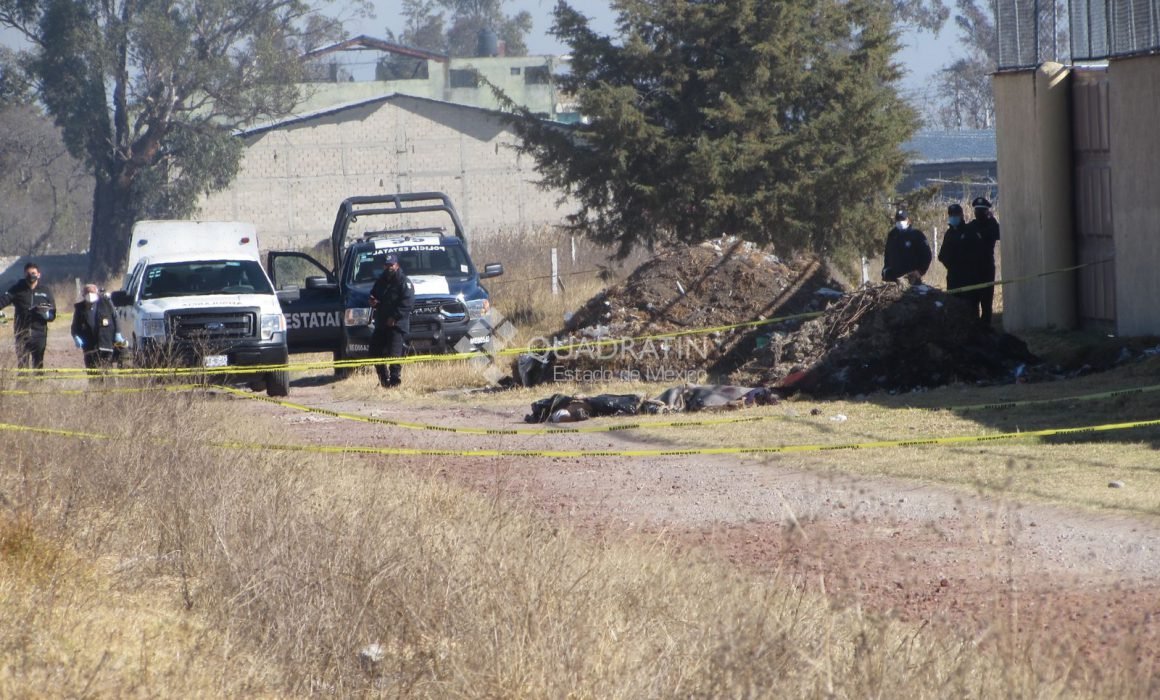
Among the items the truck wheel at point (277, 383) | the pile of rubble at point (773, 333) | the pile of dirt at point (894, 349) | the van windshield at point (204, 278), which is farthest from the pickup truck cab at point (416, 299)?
the pile of dirt at point (894, 349)

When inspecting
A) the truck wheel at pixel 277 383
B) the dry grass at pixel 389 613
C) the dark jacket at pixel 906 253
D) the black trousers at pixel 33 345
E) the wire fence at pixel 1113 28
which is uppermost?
the wire fence at pixel 1113 28

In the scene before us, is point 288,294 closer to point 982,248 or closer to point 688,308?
point 688,308

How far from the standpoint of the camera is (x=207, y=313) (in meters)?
17.0

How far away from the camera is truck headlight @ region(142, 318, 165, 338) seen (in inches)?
661

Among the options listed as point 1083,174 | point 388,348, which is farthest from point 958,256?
point 388,348

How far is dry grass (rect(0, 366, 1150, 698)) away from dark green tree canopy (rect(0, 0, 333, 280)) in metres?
43.2

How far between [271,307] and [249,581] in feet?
38.3

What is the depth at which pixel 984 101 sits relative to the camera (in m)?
74.1

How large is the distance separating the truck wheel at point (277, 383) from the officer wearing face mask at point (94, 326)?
1823mm

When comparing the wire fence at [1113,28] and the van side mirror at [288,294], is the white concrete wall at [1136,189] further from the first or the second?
the van side mirror at [288,294]

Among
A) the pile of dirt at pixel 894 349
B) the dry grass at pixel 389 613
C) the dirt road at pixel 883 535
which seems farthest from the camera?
the pile of dirt at pixel 894 349

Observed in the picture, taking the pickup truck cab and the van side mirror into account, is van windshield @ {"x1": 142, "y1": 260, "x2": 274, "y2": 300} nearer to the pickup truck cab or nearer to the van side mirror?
the van side mirror

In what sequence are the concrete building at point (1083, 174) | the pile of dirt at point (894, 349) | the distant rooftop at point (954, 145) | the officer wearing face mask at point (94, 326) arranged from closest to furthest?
the pile of dirt at point (894, 349)
the concrete building at point (1083, 174)
the officer wearing face mask at point (94, 326)
the distant rooftop at point (954, 145)

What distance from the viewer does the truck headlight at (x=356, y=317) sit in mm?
19391
